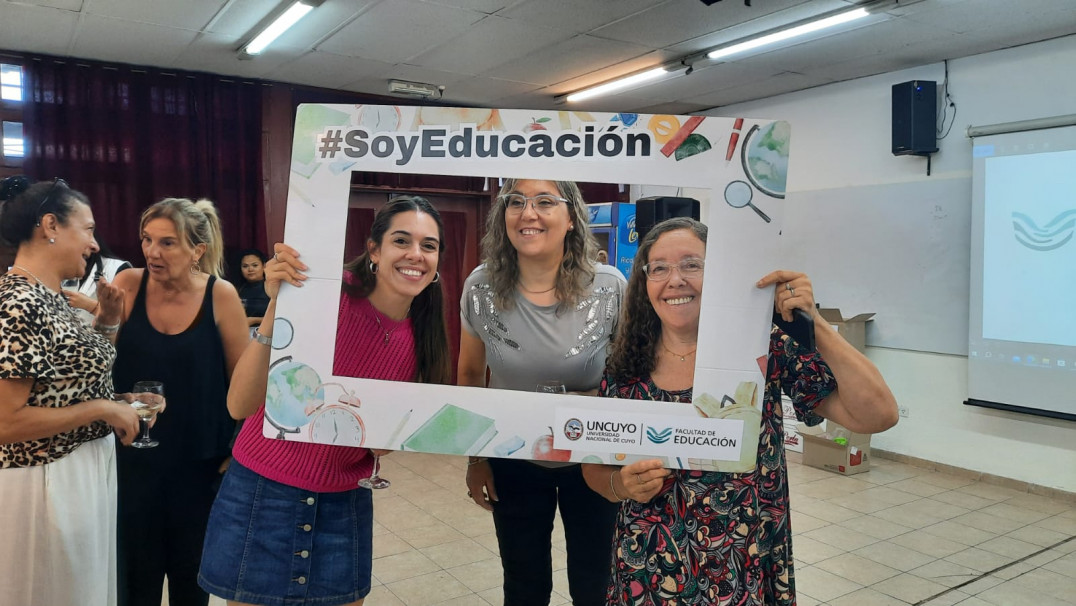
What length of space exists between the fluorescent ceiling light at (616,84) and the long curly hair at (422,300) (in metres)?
4.37

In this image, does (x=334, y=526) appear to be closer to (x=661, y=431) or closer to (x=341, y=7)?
(x=661, y=431)

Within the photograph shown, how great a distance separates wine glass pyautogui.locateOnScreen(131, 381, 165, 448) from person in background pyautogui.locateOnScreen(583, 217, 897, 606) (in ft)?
3.89

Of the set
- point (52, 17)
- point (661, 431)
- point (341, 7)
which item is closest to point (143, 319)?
point (661, 431)

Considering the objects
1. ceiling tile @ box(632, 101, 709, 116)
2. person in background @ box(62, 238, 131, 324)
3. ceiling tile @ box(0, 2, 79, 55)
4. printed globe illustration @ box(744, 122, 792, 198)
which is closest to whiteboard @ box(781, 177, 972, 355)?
ceiling tile @ box(632, 101, 709, 116)

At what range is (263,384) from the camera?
136 cm

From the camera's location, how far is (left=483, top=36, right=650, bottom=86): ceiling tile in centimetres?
474

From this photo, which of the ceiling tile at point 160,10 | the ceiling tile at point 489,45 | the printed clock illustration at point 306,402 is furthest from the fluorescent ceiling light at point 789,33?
the printed clock illustration at point 306,402

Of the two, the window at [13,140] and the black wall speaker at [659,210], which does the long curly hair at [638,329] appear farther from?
the window at [13,140]

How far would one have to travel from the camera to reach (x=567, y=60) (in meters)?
5.11

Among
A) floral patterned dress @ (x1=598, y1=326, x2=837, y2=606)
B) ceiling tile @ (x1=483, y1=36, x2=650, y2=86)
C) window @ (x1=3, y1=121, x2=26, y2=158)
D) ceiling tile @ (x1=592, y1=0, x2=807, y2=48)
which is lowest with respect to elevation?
floral patterned dress @ (x1=598, y1=326, x2=837, y2=606)

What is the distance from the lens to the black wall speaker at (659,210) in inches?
49.1

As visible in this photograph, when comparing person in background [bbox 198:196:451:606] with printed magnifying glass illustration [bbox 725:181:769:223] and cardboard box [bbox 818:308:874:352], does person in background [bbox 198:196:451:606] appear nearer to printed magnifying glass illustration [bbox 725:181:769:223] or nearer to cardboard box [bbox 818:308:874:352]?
printed magnifying glass illustration [bbox 725:181:769:223]

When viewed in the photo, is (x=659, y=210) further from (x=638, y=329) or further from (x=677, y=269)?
(x=638, y=329)

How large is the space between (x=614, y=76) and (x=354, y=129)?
466 centimetres
